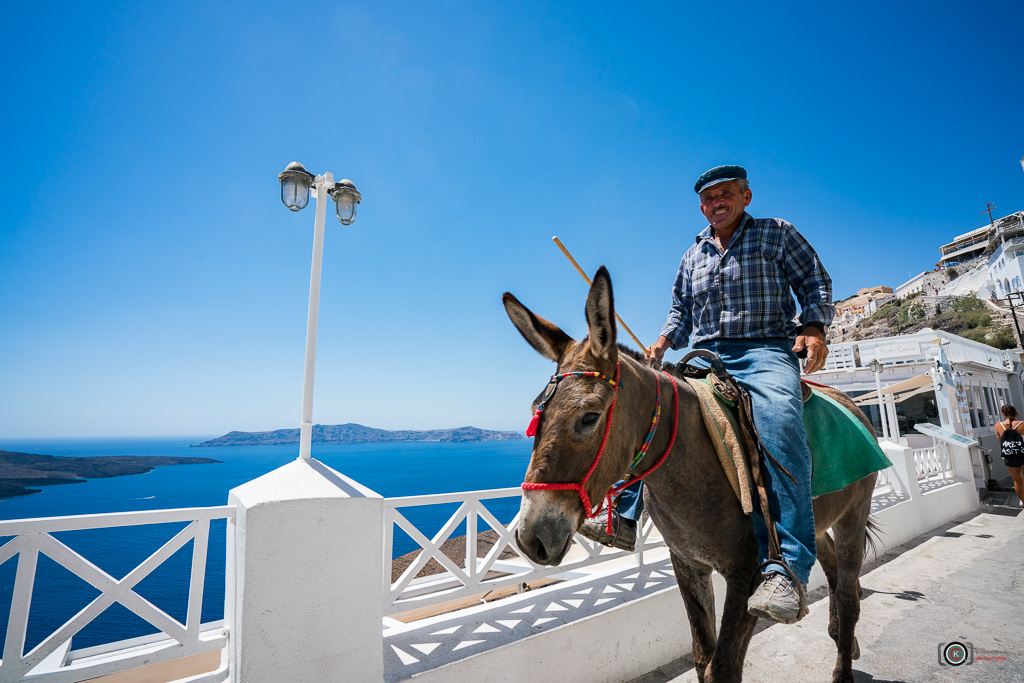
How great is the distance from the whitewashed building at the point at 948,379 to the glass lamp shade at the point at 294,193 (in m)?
15.7

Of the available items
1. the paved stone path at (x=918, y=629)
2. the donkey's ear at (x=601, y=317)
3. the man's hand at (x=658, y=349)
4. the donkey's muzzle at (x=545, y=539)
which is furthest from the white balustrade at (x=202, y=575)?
the paved stone path at (x=918, y=629)

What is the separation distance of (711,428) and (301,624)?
2399 millimetres

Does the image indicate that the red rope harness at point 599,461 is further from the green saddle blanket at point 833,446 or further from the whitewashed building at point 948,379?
the whitewashed building at point 948,379

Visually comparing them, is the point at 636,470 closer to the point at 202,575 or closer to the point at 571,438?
the point at 571,438

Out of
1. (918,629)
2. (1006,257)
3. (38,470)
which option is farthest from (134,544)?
(1006,257)

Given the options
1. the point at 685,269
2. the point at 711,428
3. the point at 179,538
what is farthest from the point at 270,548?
the point at 685,269

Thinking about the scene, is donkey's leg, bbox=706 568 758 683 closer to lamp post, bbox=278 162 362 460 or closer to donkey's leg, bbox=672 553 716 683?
donkey's leg, bbox=672 553 716 683

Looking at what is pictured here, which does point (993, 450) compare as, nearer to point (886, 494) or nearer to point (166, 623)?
point (886, 494)

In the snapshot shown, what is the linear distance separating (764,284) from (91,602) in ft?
13.2

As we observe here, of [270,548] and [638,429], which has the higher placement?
[638,429]

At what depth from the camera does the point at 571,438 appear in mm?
1739

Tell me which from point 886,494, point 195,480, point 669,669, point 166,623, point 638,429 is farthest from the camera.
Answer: point 195,480

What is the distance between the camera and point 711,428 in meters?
2.34

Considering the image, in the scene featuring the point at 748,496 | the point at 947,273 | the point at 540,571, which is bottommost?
the point at 540,571
